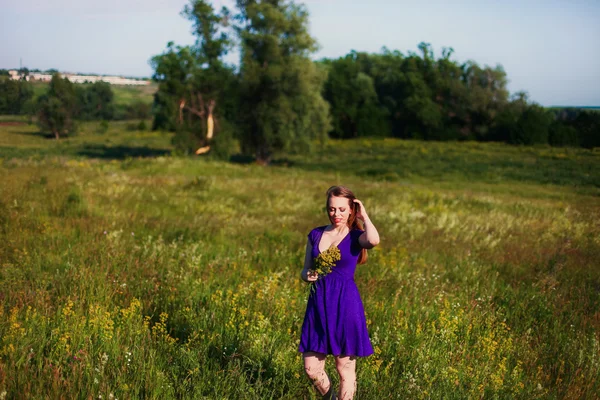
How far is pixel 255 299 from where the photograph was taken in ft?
18.7

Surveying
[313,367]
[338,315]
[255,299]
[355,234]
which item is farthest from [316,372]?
[255,299]

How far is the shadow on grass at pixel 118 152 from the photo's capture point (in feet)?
148

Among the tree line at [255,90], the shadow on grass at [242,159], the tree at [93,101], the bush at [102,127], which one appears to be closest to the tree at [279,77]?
the tree line at [255,90]

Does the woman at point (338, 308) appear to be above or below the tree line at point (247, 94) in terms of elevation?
below

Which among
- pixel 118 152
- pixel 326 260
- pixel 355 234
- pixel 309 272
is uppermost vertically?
pixel 355 234

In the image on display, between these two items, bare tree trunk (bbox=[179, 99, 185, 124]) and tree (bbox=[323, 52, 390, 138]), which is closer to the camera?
bare tree trunk (bbox=[179, 99, 185, 124])

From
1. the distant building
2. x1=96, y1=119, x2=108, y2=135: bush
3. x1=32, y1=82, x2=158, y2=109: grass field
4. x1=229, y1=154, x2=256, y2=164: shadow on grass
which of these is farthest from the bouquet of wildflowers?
x1=96, y1=119, x2=108, y2=135: bush

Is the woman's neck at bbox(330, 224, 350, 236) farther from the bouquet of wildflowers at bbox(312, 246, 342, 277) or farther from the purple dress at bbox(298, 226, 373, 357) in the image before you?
the bouquet of wildflowers at bbox(312, 246, 342, 277)

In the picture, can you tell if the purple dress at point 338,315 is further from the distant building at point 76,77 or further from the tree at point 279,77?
the tree at point 279,77

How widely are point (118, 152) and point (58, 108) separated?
1228 cm

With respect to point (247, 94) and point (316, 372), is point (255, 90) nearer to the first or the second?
point (247, 94)

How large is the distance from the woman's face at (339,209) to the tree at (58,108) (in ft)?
88.7

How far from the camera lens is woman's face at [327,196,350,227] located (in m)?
3.61

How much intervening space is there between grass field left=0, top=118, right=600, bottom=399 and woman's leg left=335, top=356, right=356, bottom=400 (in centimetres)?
23
